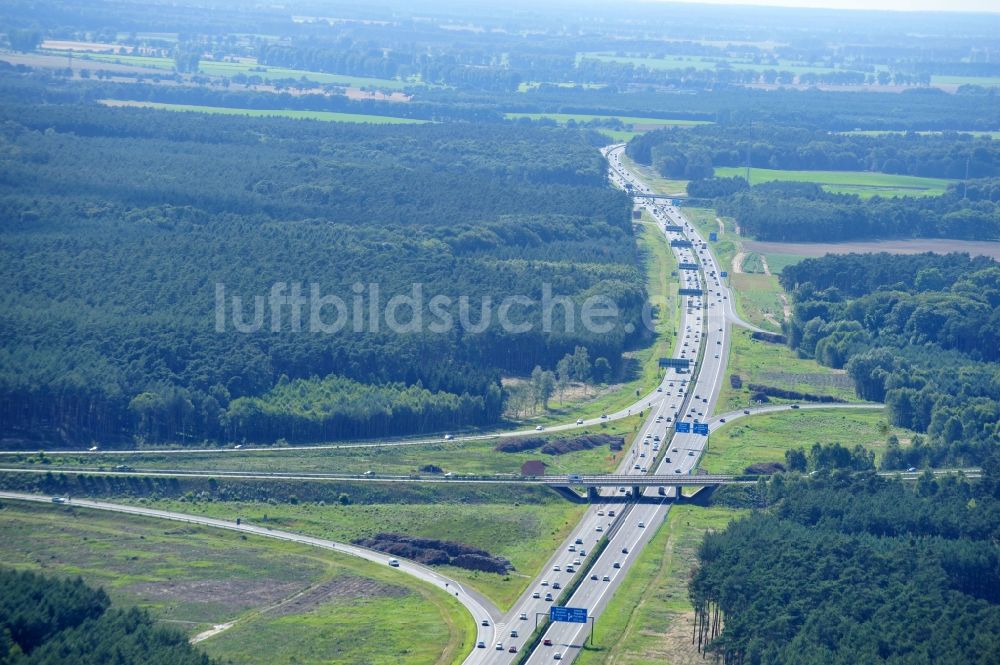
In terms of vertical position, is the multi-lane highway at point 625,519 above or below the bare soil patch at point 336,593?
above

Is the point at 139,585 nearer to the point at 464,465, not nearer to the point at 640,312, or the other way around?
the point at 464,465

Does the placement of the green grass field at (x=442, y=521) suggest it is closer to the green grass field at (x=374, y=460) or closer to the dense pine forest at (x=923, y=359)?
the green grass field at (x=374, y=460)

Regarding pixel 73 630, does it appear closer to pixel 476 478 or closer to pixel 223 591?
pixel 223 591

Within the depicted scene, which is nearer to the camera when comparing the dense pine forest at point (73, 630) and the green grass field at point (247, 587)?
the dense pine forest at point (73, 630)

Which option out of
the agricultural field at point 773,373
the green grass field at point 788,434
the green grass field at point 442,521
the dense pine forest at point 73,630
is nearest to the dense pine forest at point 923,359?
the agricultural field at point 773,373

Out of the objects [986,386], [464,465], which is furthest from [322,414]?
[986,386]

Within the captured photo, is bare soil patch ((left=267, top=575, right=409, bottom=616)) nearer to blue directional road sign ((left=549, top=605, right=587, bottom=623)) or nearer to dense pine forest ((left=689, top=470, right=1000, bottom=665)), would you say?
blue directional road sign ((left=549, top=605, right=587, bottom=623))
